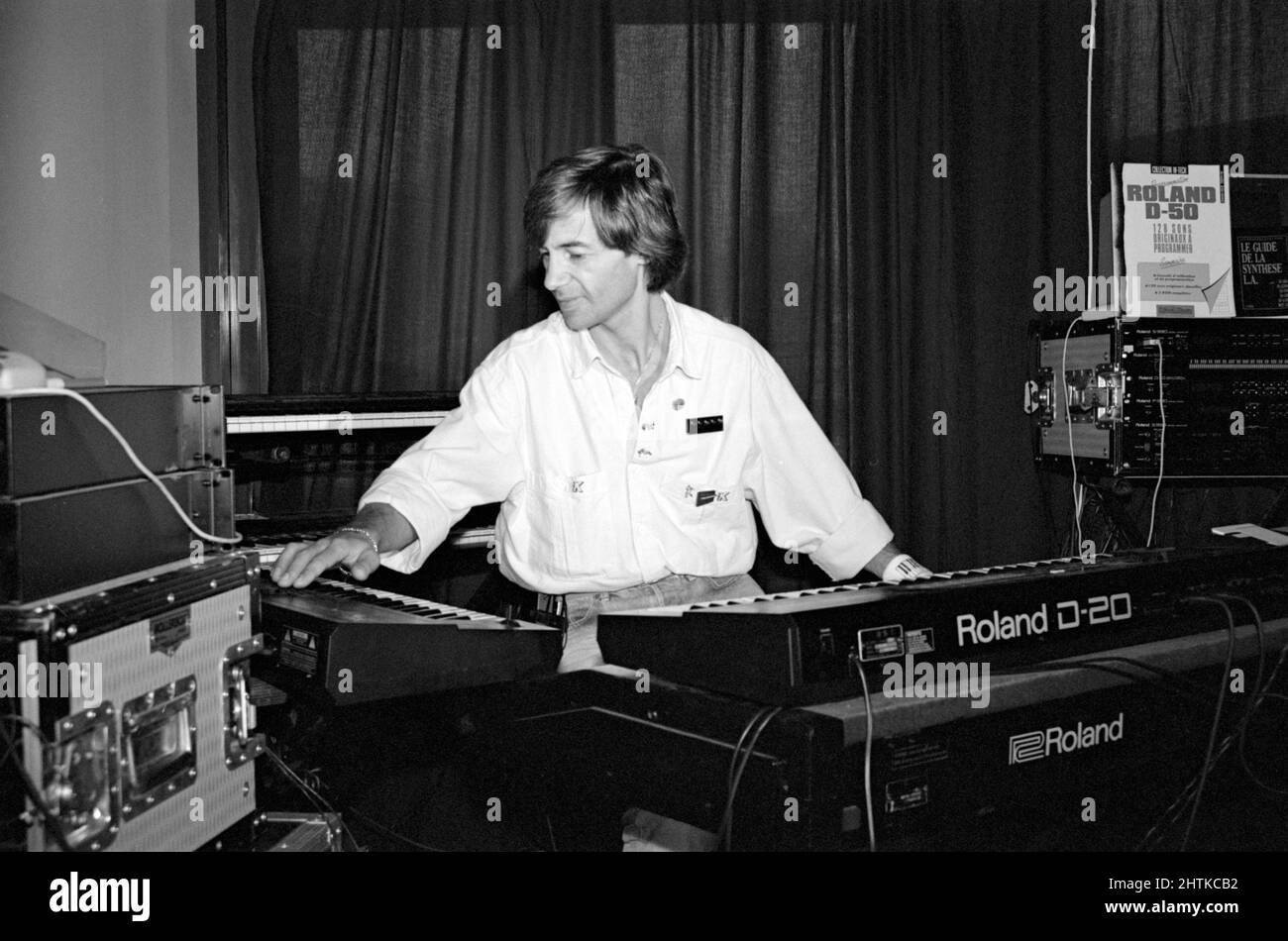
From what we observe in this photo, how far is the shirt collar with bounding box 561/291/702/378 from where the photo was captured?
2.55 m

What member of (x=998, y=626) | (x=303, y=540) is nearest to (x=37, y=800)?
(x=998, y=626)

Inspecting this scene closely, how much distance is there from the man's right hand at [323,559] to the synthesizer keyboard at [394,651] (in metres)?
0.05

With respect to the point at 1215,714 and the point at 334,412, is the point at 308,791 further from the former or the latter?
the point at 334,412

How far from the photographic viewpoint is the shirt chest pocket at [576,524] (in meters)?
2.49

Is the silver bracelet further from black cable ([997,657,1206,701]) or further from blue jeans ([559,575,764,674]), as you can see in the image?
black cable ([997,657,1206,701])

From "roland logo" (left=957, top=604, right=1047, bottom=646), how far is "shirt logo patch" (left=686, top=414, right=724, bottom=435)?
90 cm

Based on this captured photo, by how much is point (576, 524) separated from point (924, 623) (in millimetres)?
941

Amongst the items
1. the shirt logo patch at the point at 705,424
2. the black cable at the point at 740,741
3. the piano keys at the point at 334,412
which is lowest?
the black cable at the point at 740,741

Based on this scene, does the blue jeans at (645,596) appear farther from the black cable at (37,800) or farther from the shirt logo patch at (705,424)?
the black cable at (37,800)

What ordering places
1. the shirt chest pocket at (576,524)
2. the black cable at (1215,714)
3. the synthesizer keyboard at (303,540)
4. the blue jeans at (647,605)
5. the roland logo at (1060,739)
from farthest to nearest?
the synthesizer keyboard at (303,540), the shirt chest pocket at (576,524), the blue jeans at (647,605), the black cable at (1215,714), the roland logo at (1060,739)

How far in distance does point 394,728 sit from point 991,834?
926 millimetres

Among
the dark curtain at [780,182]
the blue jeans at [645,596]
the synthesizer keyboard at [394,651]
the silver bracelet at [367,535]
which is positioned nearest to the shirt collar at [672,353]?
the blue jeans at [645,596]
